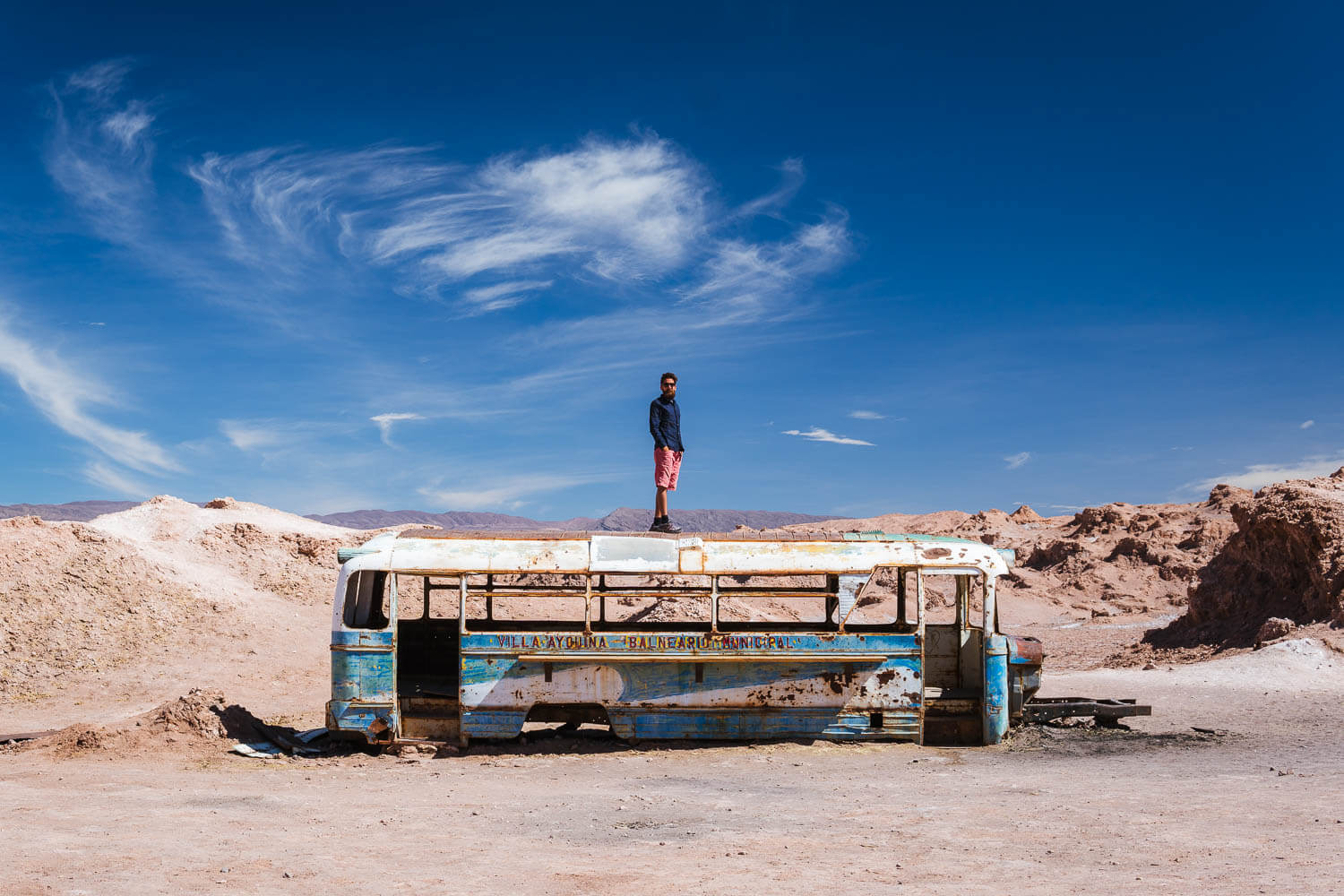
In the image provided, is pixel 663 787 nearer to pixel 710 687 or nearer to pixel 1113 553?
pixel 710 687

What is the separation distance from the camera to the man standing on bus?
617 inches

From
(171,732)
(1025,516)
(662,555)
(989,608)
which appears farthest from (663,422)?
(1025,516)

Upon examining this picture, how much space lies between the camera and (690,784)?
1097cm

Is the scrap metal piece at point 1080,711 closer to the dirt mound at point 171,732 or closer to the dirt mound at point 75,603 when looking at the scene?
the dirt mound at point 171,732

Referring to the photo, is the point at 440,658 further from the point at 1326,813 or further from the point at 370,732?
the point at 1326,813

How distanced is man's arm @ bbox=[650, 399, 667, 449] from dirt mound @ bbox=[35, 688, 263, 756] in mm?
6684

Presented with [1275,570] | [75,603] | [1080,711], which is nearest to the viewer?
[1080,711]

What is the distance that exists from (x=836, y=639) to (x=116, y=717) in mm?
12719

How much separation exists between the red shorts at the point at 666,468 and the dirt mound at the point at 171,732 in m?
6.42

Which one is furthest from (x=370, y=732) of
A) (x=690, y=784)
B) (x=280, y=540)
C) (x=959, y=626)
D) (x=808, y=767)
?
(x=280, y=540)

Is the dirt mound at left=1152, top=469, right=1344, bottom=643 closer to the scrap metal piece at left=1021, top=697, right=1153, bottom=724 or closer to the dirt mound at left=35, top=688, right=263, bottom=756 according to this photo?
the scrap metal piece at left=1021, top=697, right=1153, bottom=724

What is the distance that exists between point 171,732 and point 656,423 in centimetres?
763

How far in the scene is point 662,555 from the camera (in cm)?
1277

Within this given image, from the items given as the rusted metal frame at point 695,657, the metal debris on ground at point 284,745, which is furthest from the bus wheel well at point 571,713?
the metal debris on ground at point 284,745
